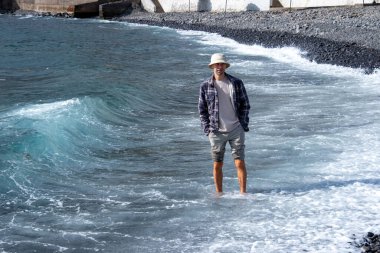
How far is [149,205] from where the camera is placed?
7750 mm

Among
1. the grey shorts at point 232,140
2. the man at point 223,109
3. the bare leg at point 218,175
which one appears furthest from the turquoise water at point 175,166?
the man at point 223,109

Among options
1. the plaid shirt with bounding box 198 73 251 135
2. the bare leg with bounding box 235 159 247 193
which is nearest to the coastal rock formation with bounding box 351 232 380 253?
the bare leg with bounding box 235 159 247 193

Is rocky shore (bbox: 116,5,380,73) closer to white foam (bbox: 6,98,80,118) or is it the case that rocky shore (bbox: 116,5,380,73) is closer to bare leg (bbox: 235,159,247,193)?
white foam (bbox: 6,98,80,118)

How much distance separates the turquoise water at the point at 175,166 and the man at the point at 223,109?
76 centimetres

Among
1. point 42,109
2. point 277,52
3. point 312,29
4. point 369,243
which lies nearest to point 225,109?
point 369,243

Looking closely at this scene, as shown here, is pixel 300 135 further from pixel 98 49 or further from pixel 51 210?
pixel 98 49

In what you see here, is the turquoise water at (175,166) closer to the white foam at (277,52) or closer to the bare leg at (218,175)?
the bare leg at (218,175)

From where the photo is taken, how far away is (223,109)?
24.4 ft

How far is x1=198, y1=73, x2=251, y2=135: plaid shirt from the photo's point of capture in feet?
24.1

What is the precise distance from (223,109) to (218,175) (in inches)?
36.7

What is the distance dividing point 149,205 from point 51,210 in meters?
1.19

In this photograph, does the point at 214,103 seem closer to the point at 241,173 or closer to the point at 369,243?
the point at 241,173

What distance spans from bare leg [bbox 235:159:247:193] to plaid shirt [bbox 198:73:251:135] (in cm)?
44

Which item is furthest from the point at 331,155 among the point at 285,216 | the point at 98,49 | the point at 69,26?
the point at 69,26
